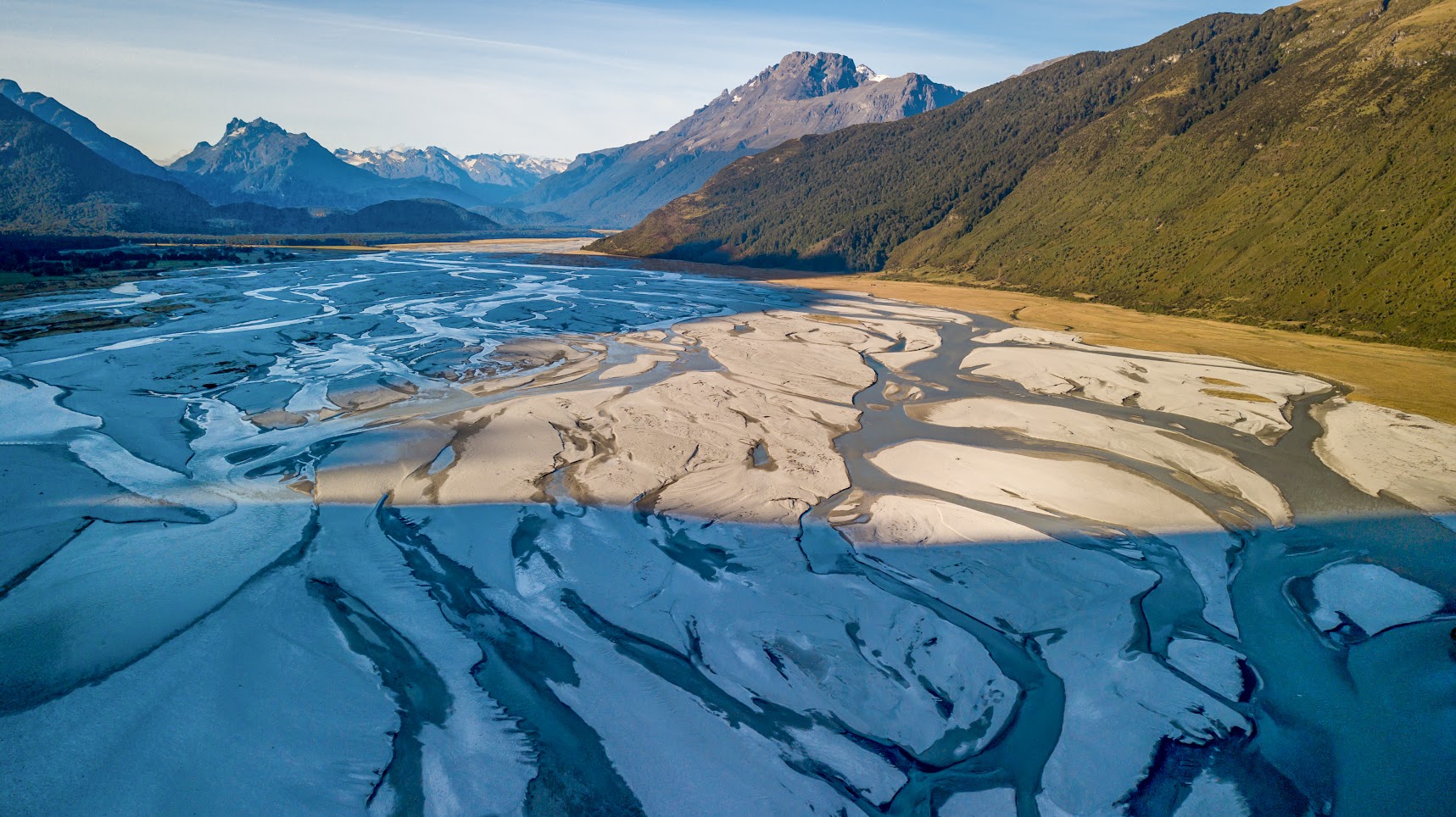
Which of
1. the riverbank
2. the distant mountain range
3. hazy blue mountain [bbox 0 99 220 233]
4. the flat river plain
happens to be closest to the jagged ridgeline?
the riverbank

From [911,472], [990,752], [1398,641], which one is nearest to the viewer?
[990,752]

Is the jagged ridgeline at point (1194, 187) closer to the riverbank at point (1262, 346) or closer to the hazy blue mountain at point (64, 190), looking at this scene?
the riverbank at point (1262, 346)

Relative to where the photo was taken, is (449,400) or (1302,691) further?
(449,400)

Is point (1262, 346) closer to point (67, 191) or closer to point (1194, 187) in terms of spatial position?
point (1194, 187)

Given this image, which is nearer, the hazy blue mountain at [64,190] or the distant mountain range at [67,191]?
the distant mountain range at [67,191]

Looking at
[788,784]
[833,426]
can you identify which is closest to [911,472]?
[833,426]

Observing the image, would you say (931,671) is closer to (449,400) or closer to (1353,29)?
(449,400)

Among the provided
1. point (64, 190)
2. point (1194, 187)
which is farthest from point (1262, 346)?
point (64, 190)

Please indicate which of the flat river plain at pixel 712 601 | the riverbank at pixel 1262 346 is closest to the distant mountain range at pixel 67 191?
the flat river plain at pixel 712 601
